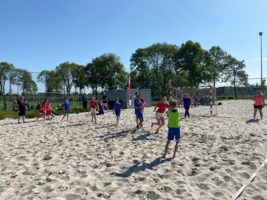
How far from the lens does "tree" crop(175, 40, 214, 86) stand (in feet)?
140

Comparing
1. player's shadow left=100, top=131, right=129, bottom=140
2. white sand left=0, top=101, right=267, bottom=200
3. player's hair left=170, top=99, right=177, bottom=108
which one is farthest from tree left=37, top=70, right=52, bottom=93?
player's hair left=170, top=99, right=177, bottom=108

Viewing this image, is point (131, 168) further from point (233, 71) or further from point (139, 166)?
point (233, 71)

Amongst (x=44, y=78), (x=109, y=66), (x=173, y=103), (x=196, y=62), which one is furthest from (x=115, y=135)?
(x=109, y=66)

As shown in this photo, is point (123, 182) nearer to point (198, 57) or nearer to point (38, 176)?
point (38, 176)

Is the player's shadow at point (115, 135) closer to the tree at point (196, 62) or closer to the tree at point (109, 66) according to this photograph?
the tree at point (196, 62)

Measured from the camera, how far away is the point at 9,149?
584 centimetres

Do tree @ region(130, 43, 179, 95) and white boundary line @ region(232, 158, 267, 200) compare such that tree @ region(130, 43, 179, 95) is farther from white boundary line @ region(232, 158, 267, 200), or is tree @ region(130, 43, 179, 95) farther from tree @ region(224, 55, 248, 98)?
white boundary line @ region(232, 158, 267, 200)

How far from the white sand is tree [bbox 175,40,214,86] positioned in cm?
3769

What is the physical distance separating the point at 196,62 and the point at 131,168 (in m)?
41.9

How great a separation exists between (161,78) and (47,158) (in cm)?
4842

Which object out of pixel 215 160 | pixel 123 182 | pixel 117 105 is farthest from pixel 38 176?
pixel 117 105

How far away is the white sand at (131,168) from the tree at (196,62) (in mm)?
37686

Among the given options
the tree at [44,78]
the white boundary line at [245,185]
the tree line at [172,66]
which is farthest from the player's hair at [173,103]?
the tree line at [172,66]

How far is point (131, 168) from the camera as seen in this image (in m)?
4.28
